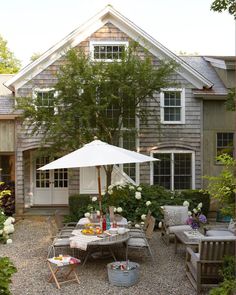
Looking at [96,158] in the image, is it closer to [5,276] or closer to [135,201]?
[5,276]

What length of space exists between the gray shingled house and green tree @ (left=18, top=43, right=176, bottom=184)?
1.76 meters

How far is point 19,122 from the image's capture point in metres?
16.0

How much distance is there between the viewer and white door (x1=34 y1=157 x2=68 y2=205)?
17609 mm

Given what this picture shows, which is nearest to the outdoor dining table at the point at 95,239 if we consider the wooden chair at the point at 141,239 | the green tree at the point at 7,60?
the wooden chair at the point at 141,239

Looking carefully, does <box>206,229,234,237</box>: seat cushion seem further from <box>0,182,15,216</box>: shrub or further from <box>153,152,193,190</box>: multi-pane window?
<box>0,182,15,216</box>: shrub

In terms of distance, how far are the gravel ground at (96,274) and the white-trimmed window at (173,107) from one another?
264 inches

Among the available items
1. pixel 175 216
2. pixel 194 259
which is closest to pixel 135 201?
pixel 175 216

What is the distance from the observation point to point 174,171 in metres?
16.6

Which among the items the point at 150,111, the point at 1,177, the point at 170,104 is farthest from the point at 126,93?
the point at 1,177

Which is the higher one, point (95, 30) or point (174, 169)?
point (95, 30)

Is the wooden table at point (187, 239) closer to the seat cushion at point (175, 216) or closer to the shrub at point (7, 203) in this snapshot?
the seat cushion at point (175, 216)

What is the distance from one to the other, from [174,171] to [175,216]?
566cm

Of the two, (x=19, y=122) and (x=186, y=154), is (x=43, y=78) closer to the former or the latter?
(x=19, y=122)

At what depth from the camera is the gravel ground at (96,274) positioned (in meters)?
7.09
